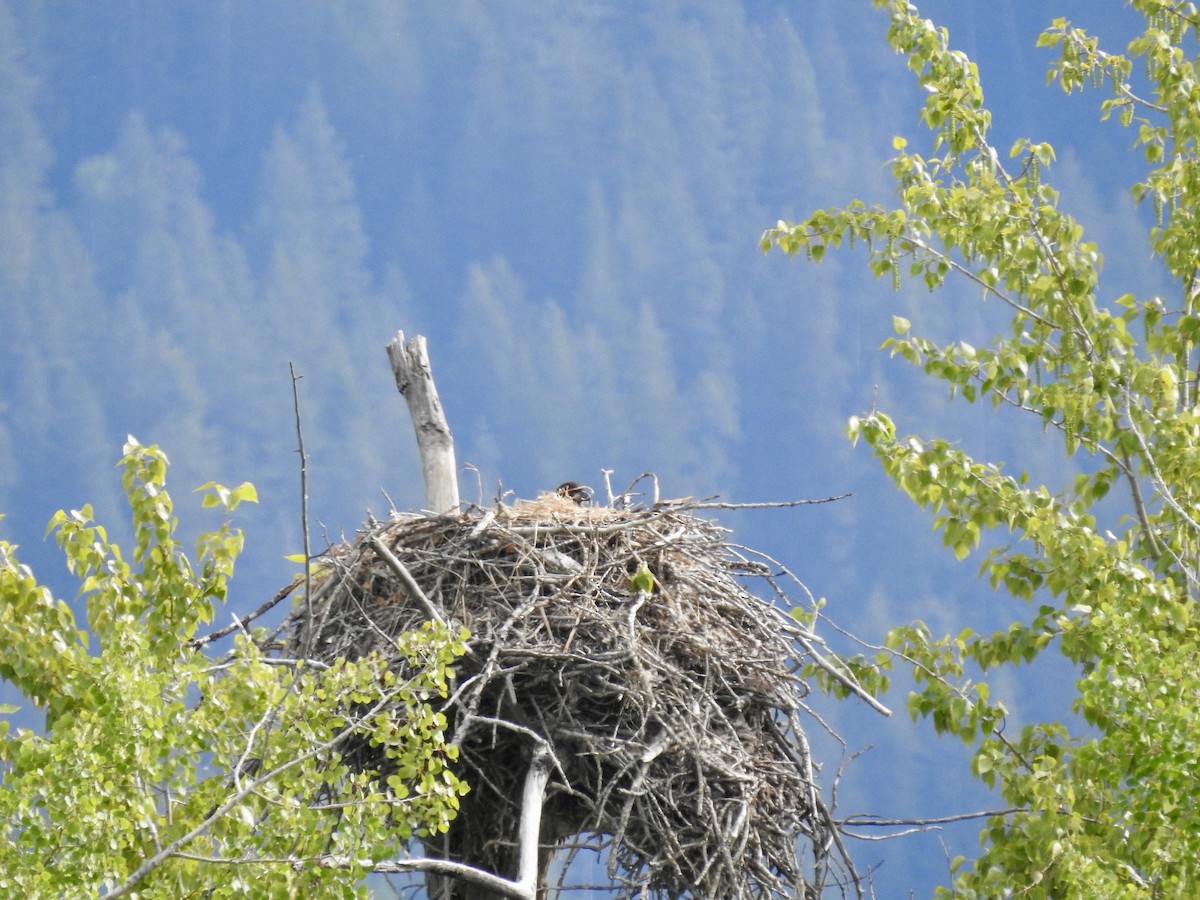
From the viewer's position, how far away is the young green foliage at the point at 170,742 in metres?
3.28

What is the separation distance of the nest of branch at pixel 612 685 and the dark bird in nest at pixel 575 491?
804 millimetres

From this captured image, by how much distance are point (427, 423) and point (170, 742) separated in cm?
291

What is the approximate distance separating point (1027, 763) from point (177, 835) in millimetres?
2605

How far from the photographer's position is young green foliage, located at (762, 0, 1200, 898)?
4020 millimetres

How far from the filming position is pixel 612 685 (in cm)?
455

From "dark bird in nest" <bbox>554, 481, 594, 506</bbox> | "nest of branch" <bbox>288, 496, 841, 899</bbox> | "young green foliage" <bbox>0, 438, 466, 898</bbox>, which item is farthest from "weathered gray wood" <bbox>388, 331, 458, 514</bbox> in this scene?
"young green foliage" <bbox>0, 438, 466, 898</bbox>

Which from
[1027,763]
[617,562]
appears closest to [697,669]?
[617,562]

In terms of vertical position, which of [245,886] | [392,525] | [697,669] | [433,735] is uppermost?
[392,525]

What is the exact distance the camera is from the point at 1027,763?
4746mm

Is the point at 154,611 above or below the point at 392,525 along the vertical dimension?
below

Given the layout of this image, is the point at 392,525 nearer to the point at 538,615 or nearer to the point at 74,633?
the point at 538,615

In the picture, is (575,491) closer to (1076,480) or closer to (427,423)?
(427,423)

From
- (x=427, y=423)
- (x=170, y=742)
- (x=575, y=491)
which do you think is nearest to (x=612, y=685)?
(x=170, y=742)

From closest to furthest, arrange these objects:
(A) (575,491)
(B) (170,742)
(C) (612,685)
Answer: (B) (170,742) < (C) (612,685) < (A) (575,491)
